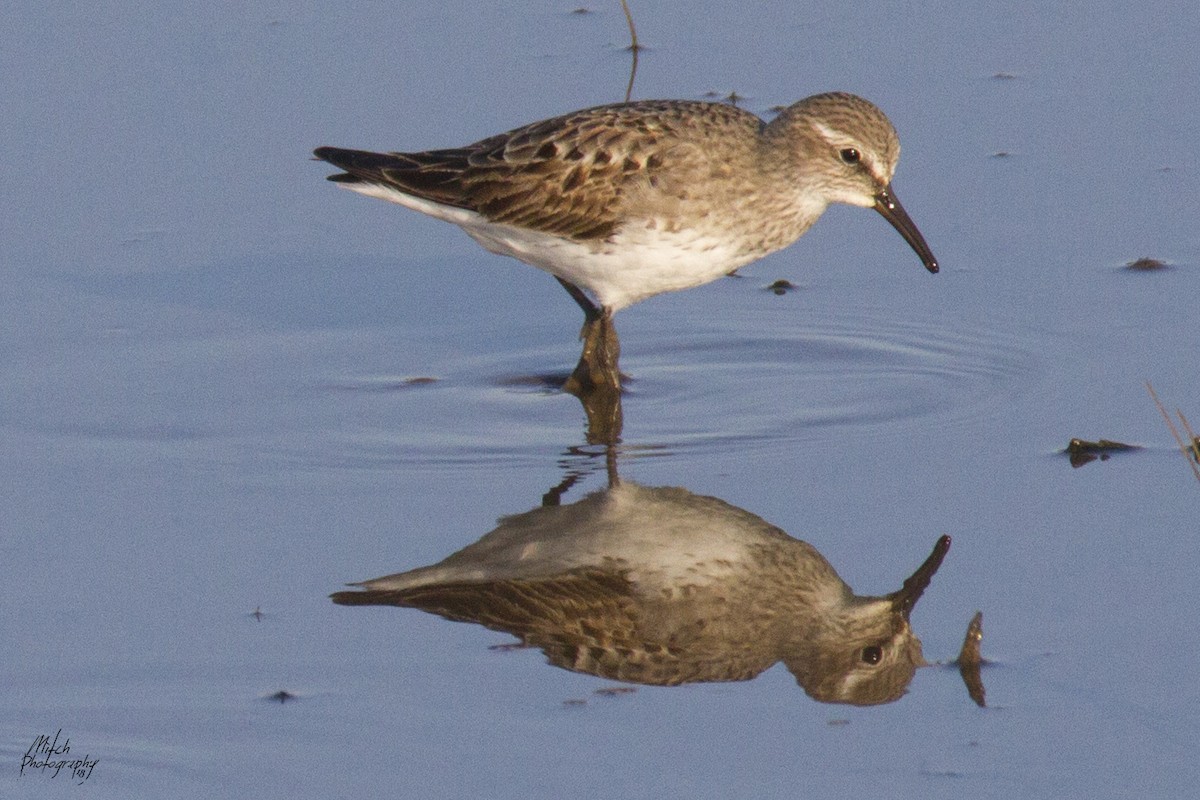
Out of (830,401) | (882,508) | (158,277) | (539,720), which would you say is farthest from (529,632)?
(158,277)

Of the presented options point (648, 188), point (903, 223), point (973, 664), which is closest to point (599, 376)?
point (648, 188)

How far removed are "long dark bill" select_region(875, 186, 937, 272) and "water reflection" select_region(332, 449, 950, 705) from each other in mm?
2214

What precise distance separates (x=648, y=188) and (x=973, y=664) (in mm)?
3384

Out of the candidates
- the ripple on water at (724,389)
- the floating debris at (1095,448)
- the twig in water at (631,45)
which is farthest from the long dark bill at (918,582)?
the twig in water at (631,45)

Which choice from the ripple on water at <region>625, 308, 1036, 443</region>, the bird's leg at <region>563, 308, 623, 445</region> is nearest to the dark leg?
the bird's leg at <region>563, 308, 623, 445</region>

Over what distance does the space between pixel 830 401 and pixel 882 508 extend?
1.38 metres

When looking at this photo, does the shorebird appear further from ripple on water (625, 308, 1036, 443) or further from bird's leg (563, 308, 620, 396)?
bird's leg (563, 308, 620, 396)

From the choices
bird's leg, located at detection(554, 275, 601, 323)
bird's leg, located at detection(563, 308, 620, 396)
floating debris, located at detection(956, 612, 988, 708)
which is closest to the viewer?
floating debris, located at detection(956, 612, 988, 708)

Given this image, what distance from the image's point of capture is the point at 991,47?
43.3ft

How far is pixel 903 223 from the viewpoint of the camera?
9.93 metres

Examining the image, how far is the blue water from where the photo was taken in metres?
6.66

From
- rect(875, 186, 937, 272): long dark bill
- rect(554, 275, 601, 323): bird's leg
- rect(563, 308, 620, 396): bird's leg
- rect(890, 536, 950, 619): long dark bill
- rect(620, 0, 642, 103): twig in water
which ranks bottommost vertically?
rect(890, 536, 950, 619): long dark bill

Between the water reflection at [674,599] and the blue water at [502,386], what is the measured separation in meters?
0.13

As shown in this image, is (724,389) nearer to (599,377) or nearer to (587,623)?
(599,377)
